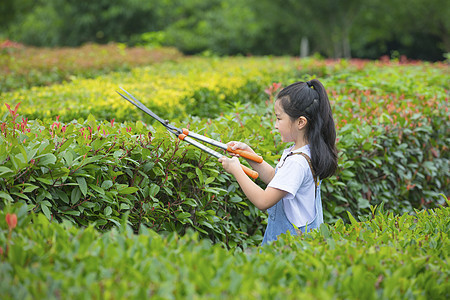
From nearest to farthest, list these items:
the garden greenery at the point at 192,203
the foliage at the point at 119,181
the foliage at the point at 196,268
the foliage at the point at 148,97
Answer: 1. the foliage at the point at 196,268
2. the garden greenery at the point at 192,203
3. the foliage at the point at 119,181
4. the foliage at the point at 148,97

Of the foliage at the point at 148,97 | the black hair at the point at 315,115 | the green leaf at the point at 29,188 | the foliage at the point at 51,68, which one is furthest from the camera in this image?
the foliage at the point at 51,68

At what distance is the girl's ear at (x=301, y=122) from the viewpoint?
268 centimetres

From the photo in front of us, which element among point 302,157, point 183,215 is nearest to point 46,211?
point 183,215

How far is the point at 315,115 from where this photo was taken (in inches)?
106

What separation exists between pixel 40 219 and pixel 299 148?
143 centimetres

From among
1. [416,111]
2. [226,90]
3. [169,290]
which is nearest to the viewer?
[169,290]

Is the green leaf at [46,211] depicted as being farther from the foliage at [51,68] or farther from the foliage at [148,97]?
the foliage at [51,68]

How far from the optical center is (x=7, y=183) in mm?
2184

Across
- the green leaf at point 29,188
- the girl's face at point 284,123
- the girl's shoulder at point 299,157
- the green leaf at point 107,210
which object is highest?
the girl's face at point 284,123

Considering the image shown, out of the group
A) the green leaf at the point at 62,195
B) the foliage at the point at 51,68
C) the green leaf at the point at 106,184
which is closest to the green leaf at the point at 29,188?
the green leaf at the point at 62,195

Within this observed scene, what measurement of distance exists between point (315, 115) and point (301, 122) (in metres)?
0.09

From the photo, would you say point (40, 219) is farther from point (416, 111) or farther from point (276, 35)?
point (276, 35)

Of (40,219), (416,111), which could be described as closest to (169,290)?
(40,219)

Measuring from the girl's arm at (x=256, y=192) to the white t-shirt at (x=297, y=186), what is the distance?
4cm
